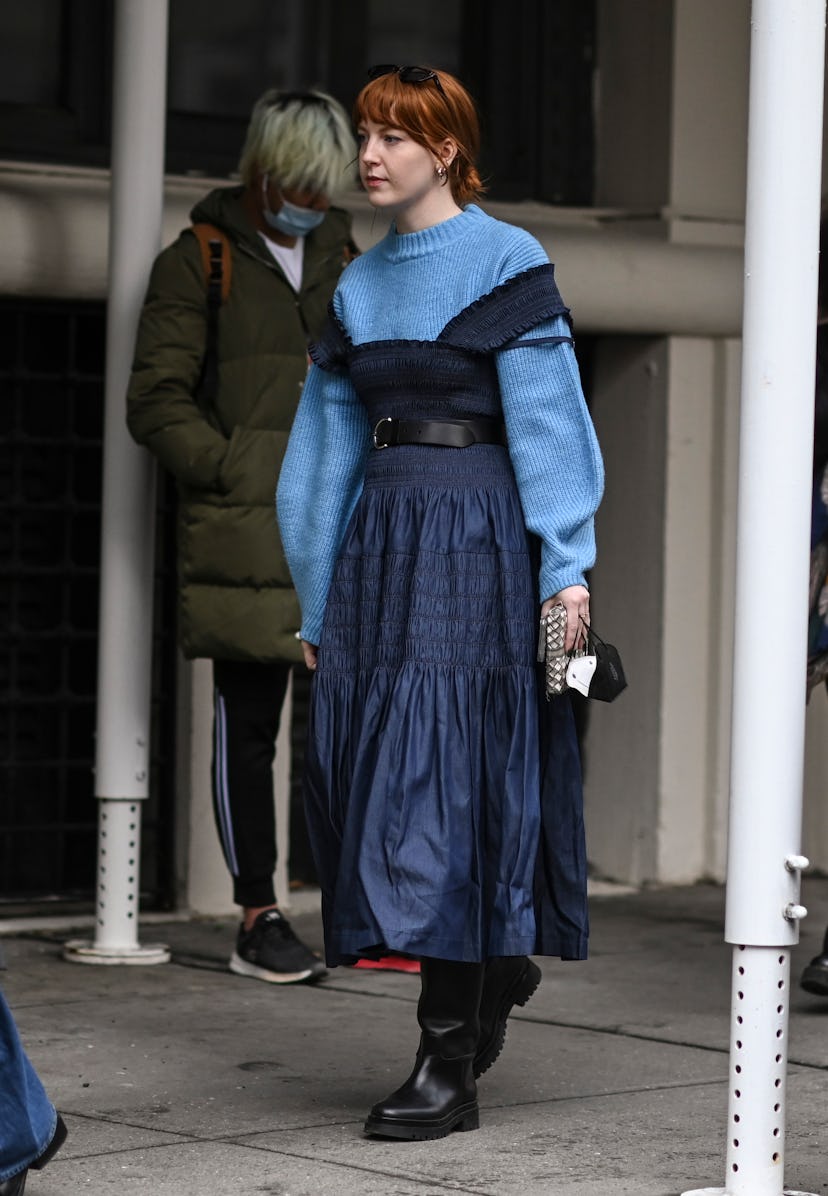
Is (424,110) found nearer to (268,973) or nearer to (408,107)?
(408,107)

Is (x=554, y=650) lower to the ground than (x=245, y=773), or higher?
higher

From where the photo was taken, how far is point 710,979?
5645mm

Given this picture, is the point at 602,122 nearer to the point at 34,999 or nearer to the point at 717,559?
the point at 717,559

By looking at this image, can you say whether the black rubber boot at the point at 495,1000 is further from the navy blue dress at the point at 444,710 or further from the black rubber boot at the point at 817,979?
the black rubber boot at the point at 817,979

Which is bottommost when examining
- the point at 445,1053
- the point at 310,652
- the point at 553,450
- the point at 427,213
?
the point at 445,1053

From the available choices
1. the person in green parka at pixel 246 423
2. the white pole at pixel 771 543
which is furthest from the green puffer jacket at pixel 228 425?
the white pole at pixel 771 543

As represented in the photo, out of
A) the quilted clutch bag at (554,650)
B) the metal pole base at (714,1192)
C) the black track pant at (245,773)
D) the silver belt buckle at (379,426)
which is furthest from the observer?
the black track pant at (245,773)

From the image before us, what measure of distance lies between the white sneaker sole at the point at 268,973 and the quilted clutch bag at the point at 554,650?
1.75 metres

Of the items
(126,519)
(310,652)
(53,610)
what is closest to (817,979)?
(310,652)

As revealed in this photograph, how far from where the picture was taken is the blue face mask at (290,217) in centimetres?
543

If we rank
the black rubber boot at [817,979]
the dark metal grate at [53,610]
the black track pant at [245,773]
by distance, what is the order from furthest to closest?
the dark metal grate at [53,610], the black track pant at [245,773], the black rubber boot at [817,979]

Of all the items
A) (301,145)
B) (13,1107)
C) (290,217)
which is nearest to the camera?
(13,1107)

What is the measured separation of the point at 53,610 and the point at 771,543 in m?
3.46

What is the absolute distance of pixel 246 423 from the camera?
5.41 m
